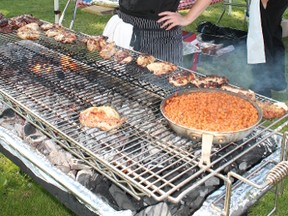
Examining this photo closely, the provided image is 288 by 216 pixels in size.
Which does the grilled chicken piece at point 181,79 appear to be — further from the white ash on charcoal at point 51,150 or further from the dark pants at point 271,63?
the dark pants at point 271,63

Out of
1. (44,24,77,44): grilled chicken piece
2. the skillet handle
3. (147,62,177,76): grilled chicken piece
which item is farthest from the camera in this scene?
(44,24,77,44): grilled chicken piece

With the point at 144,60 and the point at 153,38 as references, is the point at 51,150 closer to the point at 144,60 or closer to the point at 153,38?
the point at 144,60

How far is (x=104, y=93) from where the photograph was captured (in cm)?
329

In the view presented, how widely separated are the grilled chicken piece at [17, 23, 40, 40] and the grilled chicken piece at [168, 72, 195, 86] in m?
1.89

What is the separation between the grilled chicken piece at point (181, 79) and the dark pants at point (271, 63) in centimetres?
289

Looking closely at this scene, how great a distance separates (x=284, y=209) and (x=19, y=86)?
2851 millimetres

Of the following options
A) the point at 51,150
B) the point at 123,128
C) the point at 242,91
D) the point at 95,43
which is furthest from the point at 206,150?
the point at 95,43

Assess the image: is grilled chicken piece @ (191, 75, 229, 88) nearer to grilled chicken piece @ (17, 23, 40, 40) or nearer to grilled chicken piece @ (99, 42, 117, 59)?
grilled chicken piece @ (99, 42, 117, 59)

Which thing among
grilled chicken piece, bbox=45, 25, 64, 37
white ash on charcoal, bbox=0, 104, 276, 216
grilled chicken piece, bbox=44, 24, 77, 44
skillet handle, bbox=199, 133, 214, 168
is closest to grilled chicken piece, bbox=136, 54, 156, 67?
white ash on charcoal, bbox=0, 104, 276, 216

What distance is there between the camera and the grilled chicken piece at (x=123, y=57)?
Answer: 3.82m

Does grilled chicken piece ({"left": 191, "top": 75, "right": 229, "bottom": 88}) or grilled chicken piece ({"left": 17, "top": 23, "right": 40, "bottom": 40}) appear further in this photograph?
grilled chicken piece ({"left": 17, "top": 23, "right": 40, "bottom": 40})

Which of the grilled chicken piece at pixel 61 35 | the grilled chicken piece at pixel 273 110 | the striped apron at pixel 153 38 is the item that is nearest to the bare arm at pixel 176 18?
the striped apron at pixel 153 38

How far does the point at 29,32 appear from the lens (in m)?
4.50

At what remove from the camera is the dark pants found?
5839 millimetres
